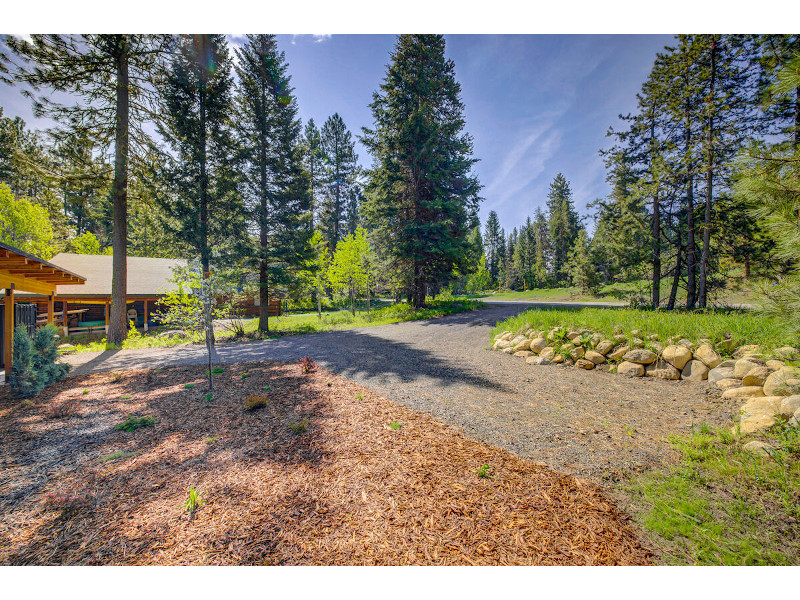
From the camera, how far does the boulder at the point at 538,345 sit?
6633 millimetres

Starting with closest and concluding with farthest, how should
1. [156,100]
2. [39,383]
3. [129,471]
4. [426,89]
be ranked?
[129,471]
[39,383]
[156,100]
[426,89]

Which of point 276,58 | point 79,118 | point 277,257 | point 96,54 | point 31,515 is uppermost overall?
point 276,58

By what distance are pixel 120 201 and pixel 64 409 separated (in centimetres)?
897

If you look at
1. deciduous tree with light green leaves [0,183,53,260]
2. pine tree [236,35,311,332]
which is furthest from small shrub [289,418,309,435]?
deciduous tree with light green leaves [0,183,53,260]

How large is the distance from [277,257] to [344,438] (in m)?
10.7

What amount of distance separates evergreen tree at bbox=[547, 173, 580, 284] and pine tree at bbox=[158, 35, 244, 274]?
3724 centimetres

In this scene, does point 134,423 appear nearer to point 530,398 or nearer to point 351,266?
point 530,398

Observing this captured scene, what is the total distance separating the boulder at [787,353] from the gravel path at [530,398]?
3.11ft

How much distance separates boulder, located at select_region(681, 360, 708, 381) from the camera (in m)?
4.55

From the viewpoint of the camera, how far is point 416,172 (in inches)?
616

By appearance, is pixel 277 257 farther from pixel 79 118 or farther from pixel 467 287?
pixel 467 287

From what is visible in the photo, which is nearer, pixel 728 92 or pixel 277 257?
pixel 728 92

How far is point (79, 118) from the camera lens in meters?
8.99

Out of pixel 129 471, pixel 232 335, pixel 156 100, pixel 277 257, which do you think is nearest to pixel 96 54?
pixel 156 100
